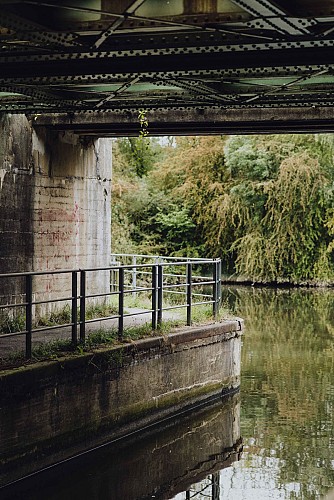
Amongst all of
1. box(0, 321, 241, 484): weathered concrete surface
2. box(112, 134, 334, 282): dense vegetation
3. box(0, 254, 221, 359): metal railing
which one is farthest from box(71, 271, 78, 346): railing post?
box(112, 134, 334, 282): dense vegetation

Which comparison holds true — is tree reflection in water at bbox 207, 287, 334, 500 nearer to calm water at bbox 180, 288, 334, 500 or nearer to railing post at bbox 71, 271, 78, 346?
calm water at bbox 180, 288, 334, 500

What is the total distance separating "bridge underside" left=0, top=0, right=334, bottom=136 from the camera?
8422 mm

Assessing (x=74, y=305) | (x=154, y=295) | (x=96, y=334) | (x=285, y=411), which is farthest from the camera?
(x=285, y=411)

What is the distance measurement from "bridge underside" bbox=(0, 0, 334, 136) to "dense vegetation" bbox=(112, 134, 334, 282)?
88.3ft

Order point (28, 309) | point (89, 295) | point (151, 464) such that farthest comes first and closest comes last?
point (89, 295), point (151, 464), point (28, 309)

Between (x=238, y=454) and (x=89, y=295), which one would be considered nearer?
(x=89, y=295)

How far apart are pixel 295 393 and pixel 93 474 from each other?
6135mm

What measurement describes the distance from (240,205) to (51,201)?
27.7 meters

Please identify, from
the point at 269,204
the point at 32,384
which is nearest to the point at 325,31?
the point at 32,384

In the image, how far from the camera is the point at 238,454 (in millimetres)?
12906

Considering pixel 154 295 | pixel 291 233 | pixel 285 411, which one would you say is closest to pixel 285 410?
pixel 285 411

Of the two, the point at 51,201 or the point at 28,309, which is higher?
the point at 51,201

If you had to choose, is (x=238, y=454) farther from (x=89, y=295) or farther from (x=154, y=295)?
(x=89, y=295)

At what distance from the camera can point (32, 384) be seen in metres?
10.9
